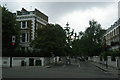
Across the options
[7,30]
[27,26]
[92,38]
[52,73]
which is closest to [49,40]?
[7,30]

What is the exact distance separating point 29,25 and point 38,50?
24.6 feet

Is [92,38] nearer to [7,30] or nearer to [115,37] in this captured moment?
[115,37]

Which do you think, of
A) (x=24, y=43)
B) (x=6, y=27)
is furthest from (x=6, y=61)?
(x=24, y=43)

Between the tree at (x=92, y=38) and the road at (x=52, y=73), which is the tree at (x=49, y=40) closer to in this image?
the road at (x=52, y=73)

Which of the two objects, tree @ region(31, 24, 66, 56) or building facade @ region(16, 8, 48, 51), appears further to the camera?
building facade @ region(16, 8, 48, 51)

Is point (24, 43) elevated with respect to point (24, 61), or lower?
elevated

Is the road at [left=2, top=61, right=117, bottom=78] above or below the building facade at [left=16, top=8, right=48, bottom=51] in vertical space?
below

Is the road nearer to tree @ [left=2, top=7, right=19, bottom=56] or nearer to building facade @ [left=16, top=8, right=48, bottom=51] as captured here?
tree @ [left=2, top=7, right=19, bottom=56]

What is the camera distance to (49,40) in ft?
128

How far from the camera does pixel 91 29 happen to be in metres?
76.5

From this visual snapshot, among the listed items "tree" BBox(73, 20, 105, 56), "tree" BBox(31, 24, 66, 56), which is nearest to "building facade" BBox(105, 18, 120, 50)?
"tree" BBox(73, 20, 105, 56)

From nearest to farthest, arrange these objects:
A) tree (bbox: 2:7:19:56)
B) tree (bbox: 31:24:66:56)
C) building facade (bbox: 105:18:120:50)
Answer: tree (bbox: 2:7:19:56) → tree (bbox: 31:24:66:56) → building facade (bbox: 105:18:120:50)

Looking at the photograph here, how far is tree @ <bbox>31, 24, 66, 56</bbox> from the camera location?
38500 millimetres

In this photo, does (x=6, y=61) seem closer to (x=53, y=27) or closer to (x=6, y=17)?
(x=6, y=17)
